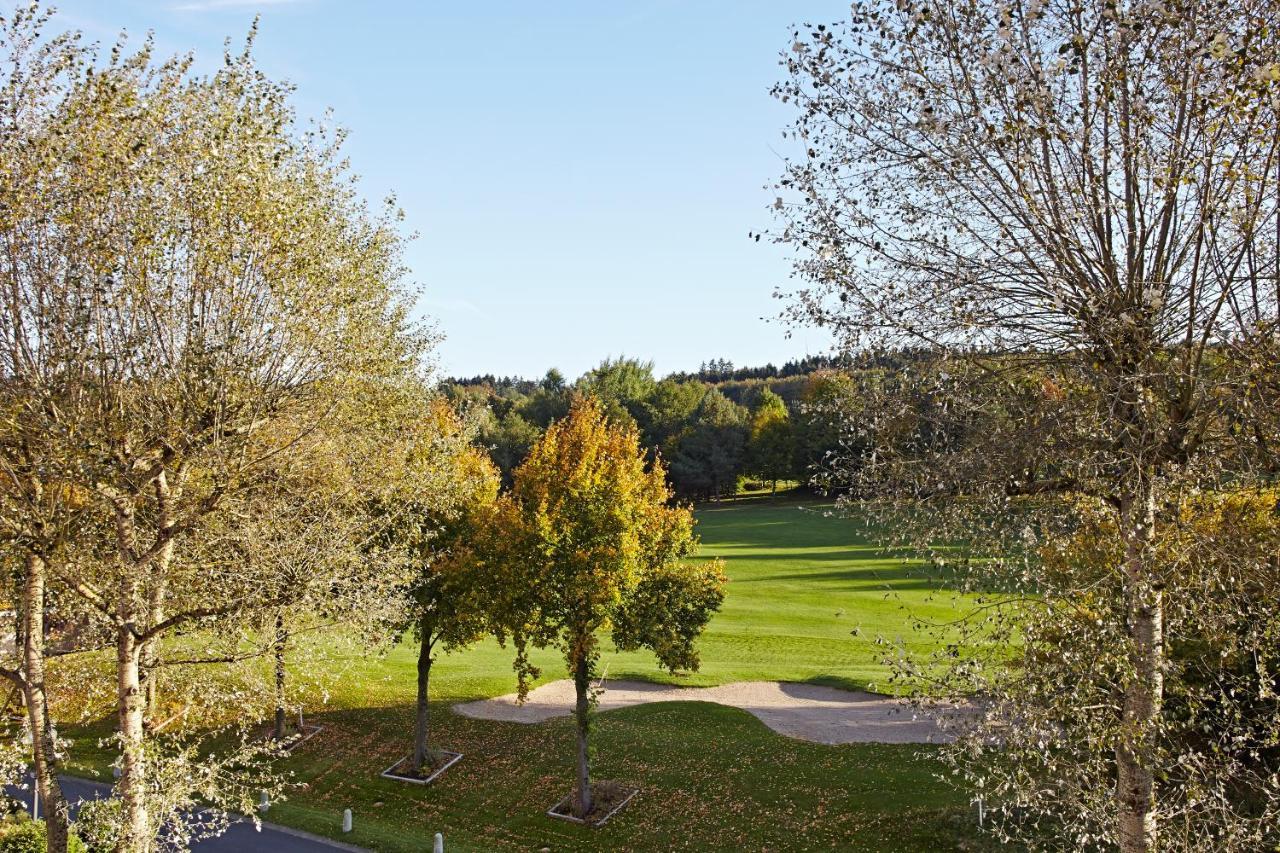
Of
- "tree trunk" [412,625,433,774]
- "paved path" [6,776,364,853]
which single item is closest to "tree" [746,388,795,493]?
"tree trunk" [412,625,433,774]

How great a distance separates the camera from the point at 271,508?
1565 centimetres

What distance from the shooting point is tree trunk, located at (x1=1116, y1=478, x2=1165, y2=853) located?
8109 millimetres

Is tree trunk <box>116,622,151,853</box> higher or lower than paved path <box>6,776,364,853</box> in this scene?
higher

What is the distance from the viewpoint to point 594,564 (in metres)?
21.4

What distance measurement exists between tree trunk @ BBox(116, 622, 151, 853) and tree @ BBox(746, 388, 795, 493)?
7545 centimetres

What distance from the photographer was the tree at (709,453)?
294 ft

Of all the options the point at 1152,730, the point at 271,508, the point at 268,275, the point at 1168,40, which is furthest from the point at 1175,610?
the point at 271,508

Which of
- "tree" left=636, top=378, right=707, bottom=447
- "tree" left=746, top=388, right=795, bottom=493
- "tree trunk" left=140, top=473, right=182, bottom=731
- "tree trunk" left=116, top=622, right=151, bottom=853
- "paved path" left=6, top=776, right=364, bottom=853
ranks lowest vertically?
"paved path" left=6, top=776, right=364, bottom=853

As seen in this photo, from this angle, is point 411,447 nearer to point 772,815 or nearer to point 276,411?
point 276,411

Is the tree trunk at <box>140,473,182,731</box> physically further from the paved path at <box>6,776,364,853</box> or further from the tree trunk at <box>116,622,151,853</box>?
the paved path at <box>6,776,364,853</box>

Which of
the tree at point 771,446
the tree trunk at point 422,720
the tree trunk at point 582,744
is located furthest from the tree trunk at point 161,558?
the tree at point 771,446

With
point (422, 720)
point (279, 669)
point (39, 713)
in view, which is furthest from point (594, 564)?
point (39, 713)

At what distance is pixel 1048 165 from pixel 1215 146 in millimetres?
1336

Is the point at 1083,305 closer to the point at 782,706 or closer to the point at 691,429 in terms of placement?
the point at 782,706
